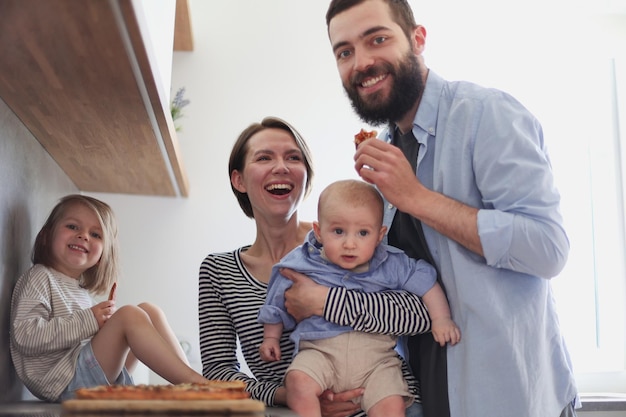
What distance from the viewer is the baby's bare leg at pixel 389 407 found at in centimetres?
152

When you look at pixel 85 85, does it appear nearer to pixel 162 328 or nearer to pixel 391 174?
pixel 391 174

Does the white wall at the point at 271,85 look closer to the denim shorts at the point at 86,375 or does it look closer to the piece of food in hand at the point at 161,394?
the denim shorts at the point at 86,375

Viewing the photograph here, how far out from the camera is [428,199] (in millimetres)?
1521

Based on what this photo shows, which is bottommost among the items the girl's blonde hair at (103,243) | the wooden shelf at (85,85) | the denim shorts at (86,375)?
the denim shorts at (86,375)

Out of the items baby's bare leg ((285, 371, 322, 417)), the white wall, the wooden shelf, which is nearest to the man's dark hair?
the wooden shelf

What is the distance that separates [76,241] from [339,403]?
3.20ft

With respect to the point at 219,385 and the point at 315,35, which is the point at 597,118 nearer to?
the point at 315,35

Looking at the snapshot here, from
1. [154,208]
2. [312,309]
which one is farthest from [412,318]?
[154,208]

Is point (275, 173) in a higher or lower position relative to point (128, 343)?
higher

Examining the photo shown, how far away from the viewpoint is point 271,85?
370cm

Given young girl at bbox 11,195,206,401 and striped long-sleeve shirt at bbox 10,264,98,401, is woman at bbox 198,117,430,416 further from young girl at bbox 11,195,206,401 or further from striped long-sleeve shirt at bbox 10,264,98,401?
striped long-sleeve shirt at bbox 10,264,98,401

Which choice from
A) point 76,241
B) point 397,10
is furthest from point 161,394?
point 76,241

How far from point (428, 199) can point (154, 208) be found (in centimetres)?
217

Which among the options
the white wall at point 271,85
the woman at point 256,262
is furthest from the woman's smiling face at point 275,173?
the white wall at point 271,85
